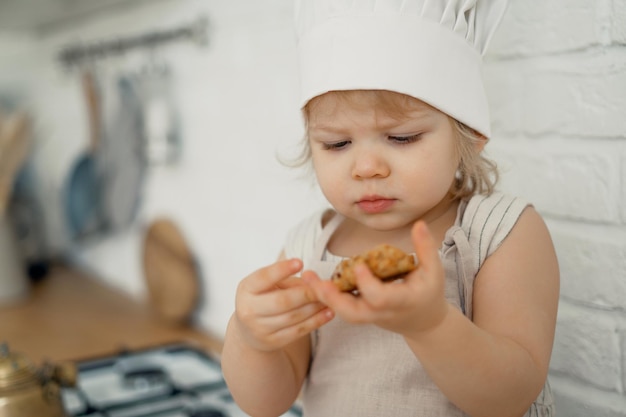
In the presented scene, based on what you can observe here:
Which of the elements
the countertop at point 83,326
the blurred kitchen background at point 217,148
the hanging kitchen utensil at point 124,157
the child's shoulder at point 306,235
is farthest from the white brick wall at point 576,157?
the hanging kitchen utensil at point 124,157

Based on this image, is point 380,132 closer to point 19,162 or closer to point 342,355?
point 342,355

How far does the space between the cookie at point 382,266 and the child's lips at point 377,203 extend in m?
0.12

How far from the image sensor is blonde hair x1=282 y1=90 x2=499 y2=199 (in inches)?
26.5

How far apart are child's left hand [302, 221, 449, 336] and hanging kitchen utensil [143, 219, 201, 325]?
3.36 feet

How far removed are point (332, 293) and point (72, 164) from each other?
1608 millimetres

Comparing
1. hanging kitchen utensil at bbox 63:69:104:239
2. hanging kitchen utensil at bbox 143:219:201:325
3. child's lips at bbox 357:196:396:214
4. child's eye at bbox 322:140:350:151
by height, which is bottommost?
hanging kitchen utensil at bbox 143:219:201:325

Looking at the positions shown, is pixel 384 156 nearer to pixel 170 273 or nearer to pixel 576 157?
pixel 576 157

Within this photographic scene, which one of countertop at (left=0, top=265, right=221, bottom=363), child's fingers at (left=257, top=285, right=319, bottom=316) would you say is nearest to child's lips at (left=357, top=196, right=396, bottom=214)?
child's fingers at (left=257, top=285, right=319, bottom=316)

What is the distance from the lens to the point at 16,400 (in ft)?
3.18

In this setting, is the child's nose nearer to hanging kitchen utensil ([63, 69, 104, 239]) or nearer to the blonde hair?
the blonde hair

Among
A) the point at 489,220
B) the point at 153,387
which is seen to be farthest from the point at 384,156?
the point at 153,387

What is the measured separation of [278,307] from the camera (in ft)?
2.13

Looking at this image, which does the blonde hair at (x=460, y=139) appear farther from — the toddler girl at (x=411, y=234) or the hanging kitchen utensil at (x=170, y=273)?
the hanging kitchen utensil at (x=170, y=273)

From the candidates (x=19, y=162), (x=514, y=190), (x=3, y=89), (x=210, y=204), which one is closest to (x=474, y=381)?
(x=514, y=190)
